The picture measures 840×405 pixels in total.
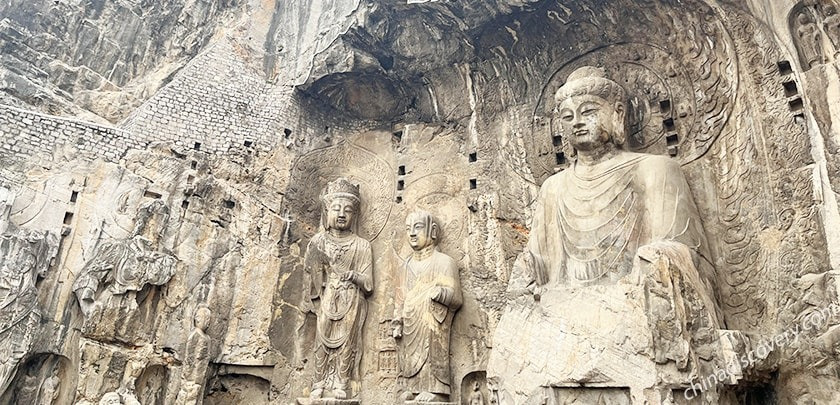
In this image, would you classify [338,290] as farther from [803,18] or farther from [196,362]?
[803,18]

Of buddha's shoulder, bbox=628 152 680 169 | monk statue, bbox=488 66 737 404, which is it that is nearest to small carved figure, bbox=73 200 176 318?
monk statue, bbox=488 66 737 404

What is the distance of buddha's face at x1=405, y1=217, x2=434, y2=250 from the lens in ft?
21.7

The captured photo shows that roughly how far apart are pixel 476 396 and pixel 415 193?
2.74m

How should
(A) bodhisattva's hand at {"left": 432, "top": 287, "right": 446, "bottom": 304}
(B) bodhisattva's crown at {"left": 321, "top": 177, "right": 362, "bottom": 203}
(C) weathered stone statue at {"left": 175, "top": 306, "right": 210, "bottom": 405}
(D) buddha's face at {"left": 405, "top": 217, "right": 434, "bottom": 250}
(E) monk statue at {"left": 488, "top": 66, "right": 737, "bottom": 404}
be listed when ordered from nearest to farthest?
(E) monk statue at {"left": 488, "top": 66, "right": 737, "bottom": 404}
(A) bodhisattva's hand at {"left": 432, "top": 287, "right": 446, "bottom": 304}
(C) weathered stone statue at {"left": 175, "top": 306, "right": 210, "bottom": 405}
(D) buddha's face at {"left": 405, "top": 217, "right": 434, "bottom": 250}
(B) bodhisattva's crown at {"left": 321, "top": 177, "right": 362, "bottom": 203}

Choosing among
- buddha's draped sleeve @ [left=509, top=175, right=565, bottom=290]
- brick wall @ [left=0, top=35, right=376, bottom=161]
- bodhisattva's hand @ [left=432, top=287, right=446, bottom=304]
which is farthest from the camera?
brick wall @ [left=0, top=35, right=376, bottom=161]

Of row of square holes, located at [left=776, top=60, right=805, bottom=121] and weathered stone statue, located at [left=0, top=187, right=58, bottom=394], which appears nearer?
row of square holes, located at [left=776, top=60, right=805, bottom=121]

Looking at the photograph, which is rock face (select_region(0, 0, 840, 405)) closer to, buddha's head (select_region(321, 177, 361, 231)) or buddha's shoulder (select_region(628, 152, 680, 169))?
buddha's shoulder (select_region(628, 152, 680, 169))

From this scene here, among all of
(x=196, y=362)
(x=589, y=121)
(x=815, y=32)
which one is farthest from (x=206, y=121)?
(x=815, y=32)

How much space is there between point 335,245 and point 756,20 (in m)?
5.06

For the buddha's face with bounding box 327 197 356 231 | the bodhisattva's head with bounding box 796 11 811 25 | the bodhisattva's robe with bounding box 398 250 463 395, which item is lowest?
the bodhisattva's robe with bounding box 398 250 463 395

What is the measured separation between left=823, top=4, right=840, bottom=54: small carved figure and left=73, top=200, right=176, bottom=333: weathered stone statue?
6.74 m

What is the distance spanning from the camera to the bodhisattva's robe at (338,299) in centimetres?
639

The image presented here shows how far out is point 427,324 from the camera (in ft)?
19.7

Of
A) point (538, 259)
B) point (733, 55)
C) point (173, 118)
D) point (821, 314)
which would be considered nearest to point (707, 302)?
point (821, 314)
